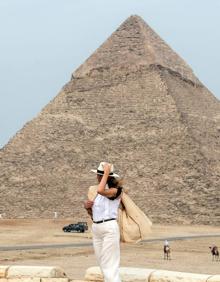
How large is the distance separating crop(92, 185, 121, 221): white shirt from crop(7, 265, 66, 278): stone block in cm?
93

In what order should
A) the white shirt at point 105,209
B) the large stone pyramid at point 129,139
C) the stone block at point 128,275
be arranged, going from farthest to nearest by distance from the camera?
the large stone pyramid at point 129,139 → the stone block at point 128,275 → the white shirt at point 105,209

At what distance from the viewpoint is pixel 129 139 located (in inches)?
4225

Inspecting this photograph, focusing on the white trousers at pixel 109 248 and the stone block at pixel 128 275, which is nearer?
the white trousers at pixel 109 248

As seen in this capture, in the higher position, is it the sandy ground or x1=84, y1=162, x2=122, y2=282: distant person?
x1=84, y1=162, x2=122, y2=282: distant person

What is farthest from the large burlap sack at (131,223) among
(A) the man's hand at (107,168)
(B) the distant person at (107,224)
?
(A) the man's hand at (107,168)

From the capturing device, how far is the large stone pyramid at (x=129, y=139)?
92.3m

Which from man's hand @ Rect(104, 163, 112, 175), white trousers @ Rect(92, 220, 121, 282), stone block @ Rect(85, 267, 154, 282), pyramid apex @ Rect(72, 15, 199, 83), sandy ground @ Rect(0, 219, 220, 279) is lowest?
sandy ground @ Rect(0, 219, 220, 279)

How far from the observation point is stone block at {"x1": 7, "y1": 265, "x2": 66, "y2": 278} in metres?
9.11

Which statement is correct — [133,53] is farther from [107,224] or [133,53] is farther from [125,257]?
[107,224]

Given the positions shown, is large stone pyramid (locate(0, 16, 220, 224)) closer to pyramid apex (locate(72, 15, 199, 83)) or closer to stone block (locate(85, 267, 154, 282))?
pyramid apex (locate(72, 15, 199, 83))

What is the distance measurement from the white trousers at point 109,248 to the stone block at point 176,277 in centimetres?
43

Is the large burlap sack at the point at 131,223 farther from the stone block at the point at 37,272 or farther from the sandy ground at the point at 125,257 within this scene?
the sandy ground at the point at 125,257

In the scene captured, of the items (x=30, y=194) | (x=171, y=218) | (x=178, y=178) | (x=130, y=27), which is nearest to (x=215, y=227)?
(x=171, y=218)

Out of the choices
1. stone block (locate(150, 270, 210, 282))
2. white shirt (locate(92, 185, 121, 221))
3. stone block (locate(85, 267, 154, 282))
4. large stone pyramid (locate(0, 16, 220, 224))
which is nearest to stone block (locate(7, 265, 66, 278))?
stone block (locate(85, 267, 154, 282))
